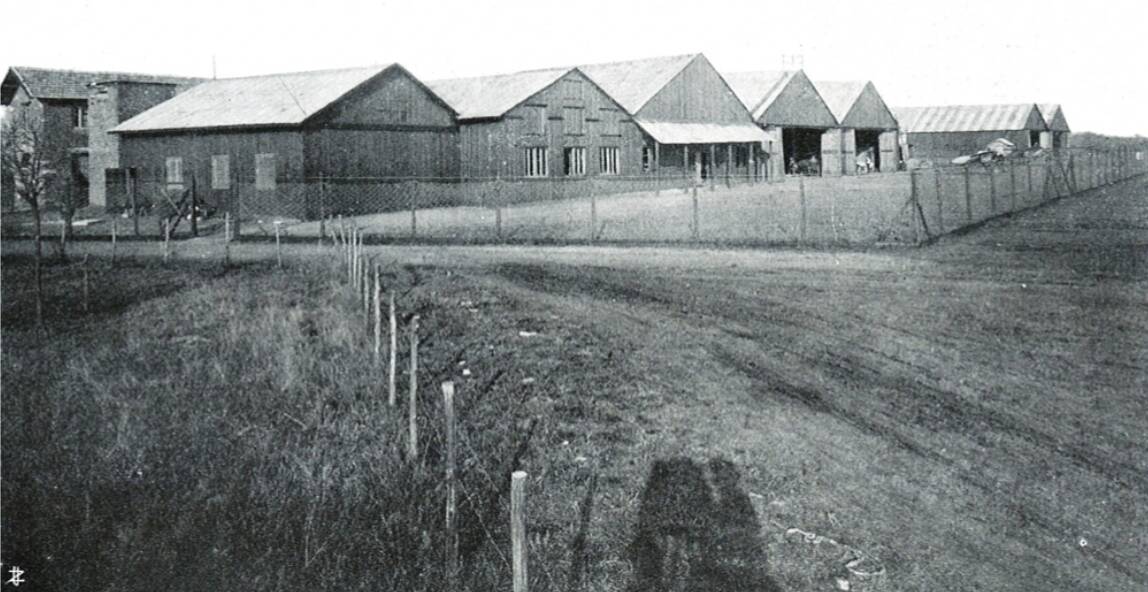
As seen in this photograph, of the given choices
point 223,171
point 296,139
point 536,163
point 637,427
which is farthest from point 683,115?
point 637,427

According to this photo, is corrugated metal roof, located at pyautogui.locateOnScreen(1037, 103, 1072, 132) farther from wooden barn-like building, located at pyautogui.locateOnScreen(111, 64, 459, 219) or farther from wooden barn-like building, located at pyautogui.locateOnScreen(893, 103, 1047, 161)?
wooden barn-like building, located at pyautogui.locateOnScreen(111, 64, 459, 219)

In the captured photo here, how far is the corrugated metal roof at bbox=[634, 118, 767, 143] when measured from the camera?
142 feet

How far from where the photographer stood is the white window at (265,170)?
33250mm

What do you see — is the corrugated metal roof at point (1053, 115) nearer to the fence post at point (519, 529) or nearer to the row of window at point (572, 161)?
the row of window at point (572, 161)

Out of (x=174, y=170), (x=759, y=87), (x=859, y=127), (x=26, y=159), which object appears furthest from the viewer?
(x=859, y=127)

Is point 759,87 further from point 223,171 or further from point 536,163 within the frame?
point 223,171

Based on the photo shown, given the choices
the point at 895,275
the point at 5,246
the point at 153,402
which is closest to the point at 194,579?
the point at 153,402

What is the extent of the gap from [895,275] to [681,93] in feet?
103

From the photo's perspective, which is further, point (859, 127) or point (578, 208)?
A: point (859, 127)

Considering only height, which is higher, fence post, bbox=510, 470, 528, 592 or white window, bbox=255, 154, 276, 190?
white window, bbox=255, 154, 276, 190

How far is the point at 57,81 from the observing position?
47469mm

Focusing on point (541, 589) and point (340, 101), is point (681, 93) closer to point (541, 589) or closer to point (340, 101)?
point (340, 101)

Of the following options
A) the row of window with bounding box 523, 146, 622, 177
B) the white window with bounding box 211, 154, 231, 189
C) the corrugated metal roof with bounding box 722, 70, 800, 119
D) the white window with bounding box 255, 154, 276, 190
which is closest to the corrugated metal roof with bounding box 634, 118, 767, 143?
the corrugated metal roof with bounding box 722, 70, 800, 119

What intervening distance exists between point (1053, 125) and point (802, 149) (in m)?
30.1
